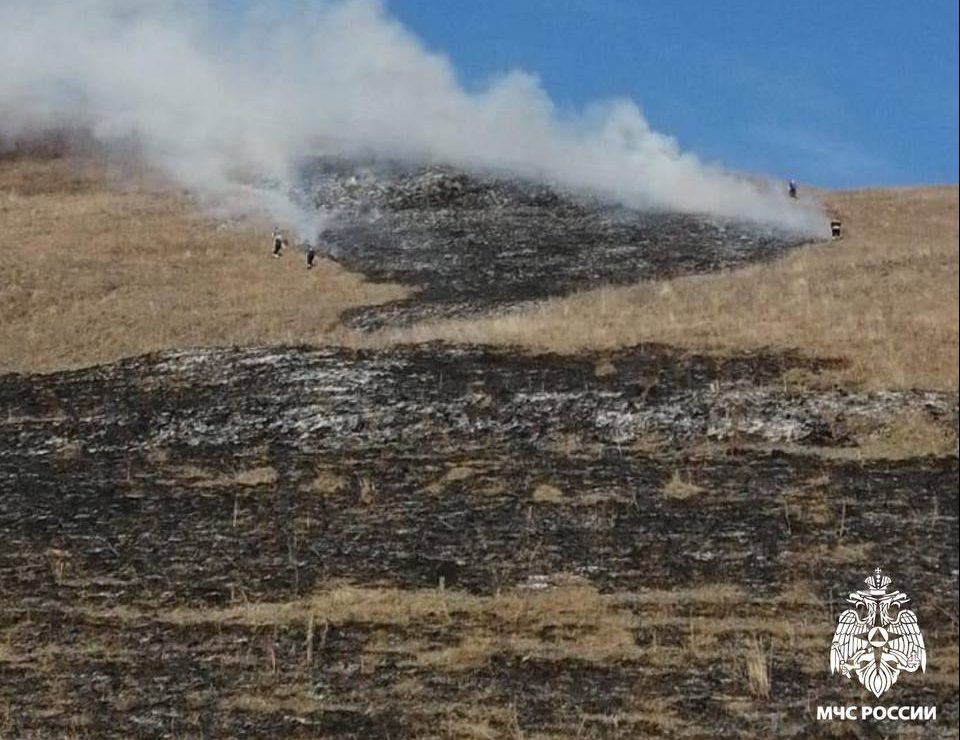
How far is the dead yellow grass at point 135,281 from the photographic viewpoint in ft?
66.2

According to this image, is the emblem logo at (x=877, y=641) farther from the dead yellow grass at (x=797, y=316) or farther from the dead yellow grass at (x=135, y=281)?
the dead yellow grass at (x=135, y=281)

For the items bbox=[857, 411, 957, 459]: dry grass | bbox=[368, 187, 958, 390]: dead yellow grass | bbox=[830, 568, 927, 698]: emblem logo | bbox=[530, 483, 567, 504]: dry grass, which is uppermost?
bbox=[368, 187, 958, 390]: dead yellow grass

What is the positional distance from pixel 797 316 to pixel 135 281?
13123 millimetres

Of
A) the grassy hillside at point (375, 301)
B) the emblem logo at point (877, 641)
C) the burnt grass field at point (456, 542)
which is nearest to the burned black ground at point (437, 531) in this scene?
Answer: the burnt grass field at point (456, 542)

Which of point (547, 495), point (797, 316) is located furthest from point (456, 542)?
point (797, 316)

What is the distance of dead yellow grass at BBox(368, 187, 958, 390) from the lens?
16438mm

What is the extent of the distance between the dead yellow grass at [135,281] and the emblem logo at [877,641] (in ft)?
36.4

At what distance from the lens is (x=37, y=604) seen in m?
11.7

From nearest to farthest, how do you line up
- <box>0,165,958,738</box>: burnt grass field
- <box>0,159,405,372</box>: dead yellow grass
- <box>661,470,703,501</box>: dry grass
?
<box>0,165,958,738</box>: burnt grass field
<box>661,470,703,501</box>: dry grass
<box>0,159,405,372</box>: dead yellow grass

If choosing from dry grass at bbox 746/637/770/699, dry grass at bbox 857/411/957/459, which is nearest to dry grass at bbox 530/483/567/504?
dry grass at bbox 857/411/957/459

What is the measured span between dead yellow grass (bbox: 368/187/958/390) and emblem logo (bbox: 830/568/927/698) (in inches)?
212

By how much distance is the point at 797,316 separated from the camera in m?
19.0

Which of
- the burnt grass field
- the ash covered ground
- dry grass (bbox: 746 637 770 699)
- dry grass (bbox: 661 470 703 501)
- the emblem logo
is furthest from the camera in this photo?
the ash covered ground

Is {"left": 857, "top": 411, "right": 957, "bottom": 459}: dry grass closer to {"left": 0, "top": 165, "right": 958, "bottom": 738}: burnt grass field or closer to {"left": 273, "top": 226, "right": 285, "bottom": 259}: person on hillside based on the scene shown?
{"left": 0, "top": 165, "right": 958, "bottom": 738}: burnt grass field
